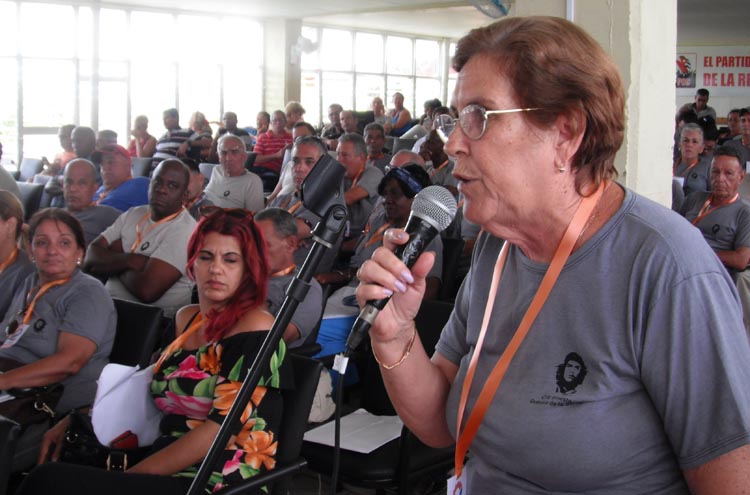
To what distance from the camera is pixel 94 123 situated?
1433 centimetres

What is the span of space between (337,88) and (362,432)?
17280 millimetres

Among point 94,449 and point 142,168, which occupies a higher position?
point 142,168

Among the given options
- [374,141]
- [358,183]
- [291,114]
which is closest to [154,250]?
[358,183]

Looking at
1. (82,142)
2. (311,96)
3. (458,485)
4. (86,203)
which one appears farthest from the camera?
(311,96)

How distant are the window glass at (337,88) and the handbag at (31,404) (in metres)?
16.6

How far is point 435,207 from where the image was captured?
47.6 inches

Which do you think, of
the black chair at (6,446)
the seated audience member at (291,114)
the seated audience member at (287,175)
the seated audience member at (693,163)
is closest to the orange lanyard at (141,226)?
the seated audience member at (287,175)

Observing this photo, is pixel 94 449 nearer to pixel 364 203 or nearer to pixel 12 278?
pixel 12 278

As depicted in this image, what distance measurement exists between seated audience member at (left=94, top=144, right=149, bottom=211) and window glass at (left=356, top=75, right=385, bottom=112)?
14.4 m

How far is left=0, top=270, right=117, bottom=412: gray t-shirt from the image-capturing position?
3.00 metres

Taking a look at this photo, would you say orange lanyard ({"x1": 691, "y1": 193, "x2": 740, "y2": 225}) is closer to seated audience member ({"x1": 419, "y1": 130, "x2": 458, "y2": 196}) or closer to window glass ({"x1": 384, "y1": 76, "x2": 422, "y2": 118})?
seated audience member ({"x1": 419, "y1": 130, "x2": 458, "y2": 196})

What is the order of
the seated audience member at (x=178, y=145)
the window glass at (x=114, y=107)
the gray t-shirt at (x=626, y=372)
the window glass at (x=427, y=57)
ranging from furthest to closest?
the window glass at (x=427, y=57), the window glass at (x=114, y=107), the seated audience member at (x=178, y=145), the gray t-shirt at (x=626, y=372)

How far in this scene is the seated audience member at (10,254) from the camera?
344 cm

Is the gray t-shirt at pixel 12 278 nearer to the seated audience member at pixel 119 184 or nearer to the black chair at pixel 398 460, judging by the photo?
the black chair at pixel 398 460
